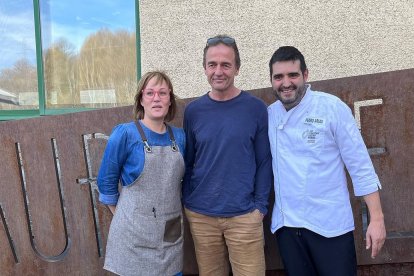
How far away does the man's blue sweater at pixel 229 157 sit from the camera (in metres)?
2.11

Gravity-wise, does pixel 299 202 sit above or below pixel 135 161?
below

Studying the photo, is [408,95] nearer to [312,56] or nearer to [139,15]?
[312,56]

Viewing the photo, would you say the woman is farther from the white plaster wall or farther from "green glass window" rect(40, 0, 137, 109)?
"green glass window" rect(40, 0, 137, 109)

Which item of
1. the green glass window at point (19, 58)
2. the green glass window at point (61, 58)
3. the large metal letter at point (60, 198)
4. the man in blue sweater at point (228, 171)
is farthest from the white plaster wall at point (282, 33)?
the man in blue sweater at point (228, 171)

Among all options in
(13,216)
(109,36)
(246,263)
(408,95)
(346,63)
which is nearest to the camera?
(246,263)

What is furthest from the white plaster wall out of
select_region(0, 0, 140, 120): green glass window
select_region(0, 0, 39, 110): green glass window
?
select_region(0, 0, 39, 110): green glass window

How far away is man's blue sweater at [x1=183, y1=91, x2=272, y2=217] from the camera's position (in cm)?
211

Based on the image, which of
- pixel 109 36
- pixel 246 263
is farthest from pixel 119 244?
pixel 109 36

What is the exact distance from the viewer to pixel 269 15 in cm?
404

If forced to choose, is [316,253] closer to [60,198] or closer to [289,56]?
[289,56]

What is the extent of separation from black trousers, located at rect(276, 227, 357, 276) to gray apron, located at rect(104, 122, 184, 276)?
1.86 ft

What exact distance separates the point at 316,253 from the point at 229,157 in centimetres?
60

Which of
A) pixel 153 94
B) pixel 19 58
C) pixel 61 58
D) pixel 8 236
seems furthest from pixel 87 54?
pixel 153 94

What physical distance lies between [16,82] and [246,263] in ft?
13.1
